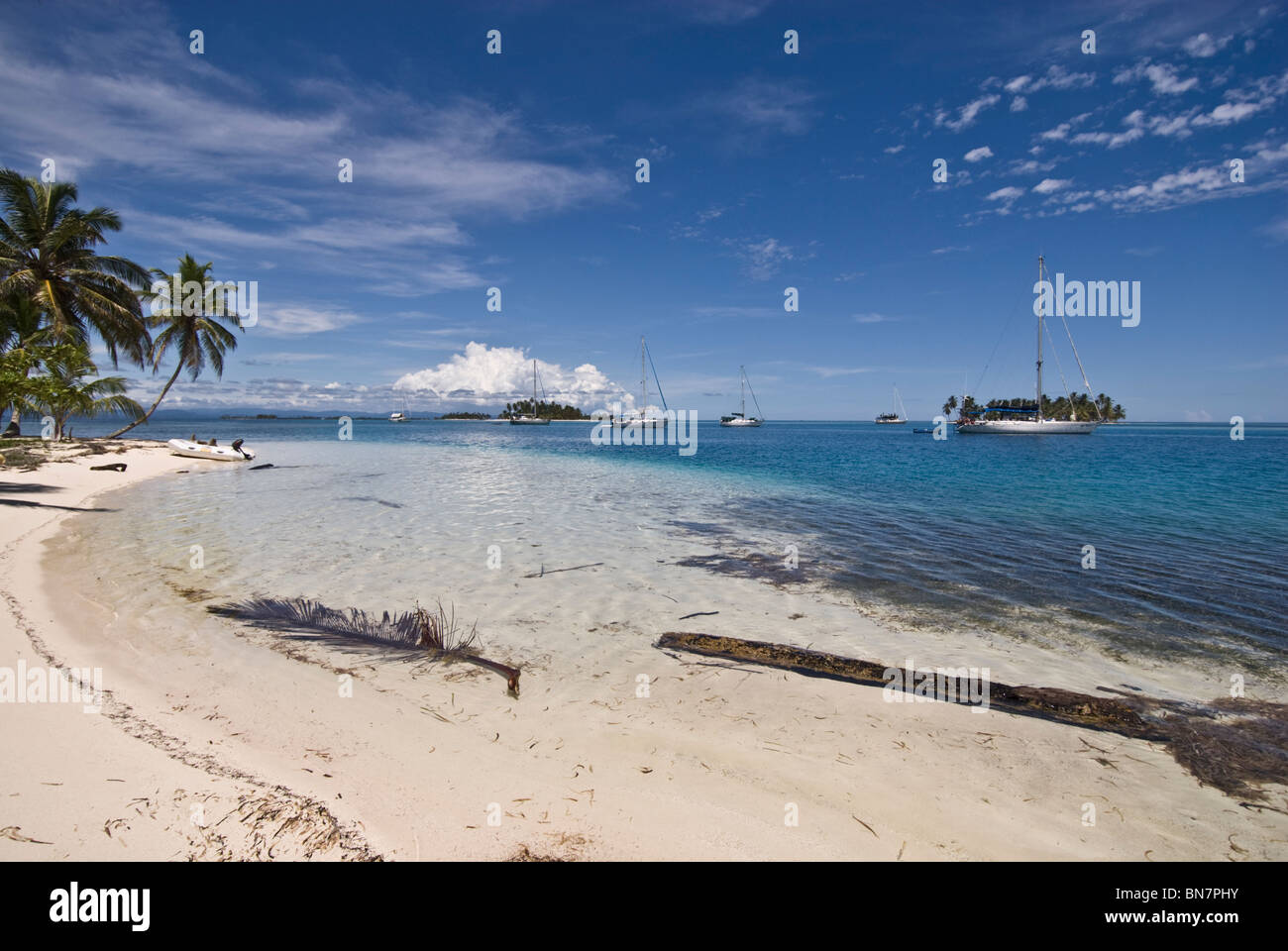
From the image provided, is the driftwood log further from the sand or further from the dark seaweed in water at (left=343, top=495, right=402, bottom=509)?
the dark seaweed in water at (left=343, top=495, right=402, bottom=509)

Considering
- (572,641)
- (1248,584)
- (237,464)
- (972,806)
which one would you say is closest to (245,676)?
(572,641)

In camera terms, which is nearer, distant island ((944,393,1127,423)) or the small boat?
the small boat

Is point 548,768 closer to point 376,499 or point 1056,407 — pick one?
point 376,499

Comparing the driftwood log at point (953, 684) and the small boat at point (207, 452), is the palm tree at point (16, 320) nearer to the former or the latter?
the small boat at point (207, 452)

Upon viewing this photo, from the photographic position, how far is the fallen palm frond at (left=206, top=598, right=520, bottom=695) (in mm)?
6164

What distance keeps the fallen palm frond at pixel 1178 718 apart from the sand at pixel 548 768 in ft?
0.80

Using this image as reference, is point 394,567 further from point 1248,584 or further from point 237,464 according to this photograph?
point 237,464

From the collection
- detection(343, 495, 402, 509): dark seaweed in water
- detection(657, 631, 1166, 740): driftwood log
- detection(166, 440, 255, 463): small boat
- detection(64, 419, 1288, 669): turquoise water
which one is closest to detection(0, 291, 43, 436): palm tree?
detection(166, 440, 255, 463): small boat

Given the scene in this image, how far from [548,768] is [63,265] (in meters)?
42.4

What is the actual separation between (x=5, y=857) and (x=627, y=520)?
13230 millimetres

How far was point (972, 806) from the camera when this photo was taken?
11.8ft

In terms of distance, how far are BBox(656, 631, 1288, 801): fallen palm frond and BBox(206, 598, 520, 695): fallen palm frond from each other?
3.03 meters

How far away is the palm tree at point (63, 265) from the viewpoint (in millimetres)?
28375

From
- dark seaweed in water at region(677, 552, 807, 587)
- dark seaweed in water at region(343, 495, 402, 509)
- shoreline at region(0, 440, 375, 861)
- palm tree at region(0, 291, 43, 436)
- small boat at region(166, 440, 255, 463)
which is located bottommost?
dark seaweed in water at region(677, 552, 807, 587)
